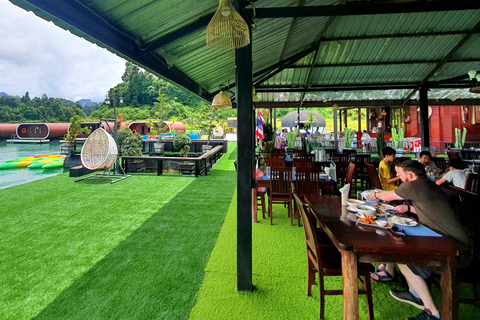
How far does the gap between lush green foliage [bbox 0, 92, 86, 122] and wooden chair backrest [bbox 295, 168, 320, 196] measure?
50.1 metres

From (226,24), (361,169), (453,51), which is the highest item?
(453,51)

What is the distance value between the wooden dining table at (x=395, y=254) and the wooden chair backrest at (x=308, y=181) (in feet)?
6.59

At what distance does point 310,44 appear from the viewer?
6559 mm

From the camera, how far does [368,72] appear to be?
7832mm

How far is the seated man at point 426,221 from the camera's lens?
1.77 m

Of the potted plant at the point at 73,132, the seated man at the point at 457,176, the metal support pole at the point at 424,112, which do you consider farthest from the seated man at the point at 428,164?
the potted plant at the point at 73,132

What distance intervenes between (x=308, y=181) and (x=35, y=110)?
5323cm

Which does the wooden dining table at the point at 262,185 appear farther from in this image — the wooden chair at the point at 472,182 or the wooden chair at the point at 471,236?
the wooden chair at the point at 471,236

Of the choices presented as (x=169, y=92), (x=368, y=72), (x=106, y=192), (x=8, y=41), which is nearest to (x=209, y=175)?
(x=106, y=192)

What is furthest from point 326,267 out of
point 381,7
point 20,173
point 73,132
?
point 73,132

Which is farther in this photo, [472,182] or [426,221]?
[472,182]

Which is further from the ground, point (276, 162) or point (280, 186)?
point (276, 162)

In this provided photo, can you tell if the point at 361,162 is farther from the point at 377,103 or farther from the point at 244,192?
the point at 377,103

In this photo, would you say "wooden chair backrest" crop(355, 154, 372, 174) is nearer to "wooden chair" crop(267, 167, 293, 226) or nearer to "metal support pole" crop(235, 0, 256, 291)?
"wooden chair" crop(267, 167, 293, 226)
